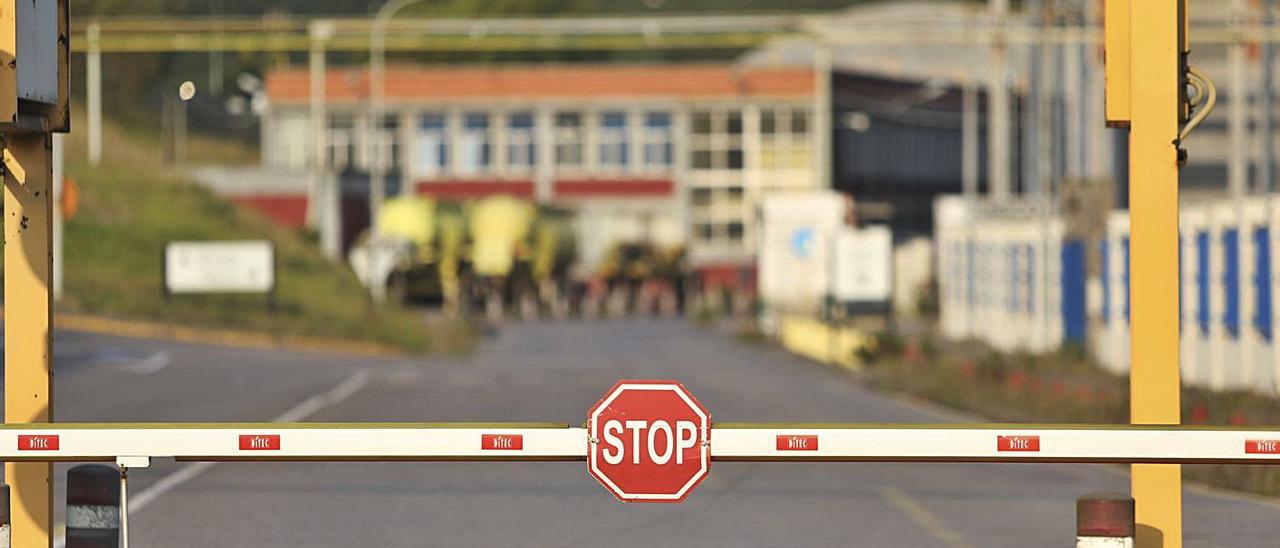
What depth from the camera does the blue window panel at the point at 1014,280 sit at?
51.6m

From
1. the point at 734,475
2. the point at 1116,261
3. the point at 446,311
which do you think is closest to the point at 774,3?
the point at 446,311

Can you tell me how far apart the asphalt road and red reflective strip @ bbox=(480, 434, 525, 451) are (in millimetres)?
4319

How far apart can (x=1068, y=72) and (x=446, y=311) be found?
24.2 m

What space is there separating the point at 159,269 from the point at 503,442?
50925mm

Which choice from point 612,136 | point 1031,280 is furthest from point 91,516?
point 612,136

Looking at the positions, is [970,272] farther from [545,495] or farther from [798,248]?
[545,495]

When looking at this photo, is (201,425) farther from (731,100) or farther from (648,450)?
(731,100)

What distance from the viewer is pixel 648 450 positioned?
1045 cm

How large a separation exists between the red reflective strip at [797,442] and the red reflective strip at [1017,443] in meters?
0.72

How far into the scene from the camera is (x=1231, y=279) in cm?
3397

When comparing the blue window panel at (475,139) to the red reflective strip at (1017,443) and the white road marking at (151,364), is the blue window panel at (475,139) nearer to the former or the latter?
the white road marking at (151,364)

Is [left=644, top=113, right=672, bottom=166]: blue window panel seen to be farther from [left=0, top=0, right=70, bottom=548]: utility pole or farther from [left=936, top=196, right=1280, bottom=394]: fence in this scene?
[left=0, top=0, right=70, bottom=548]: utility pole

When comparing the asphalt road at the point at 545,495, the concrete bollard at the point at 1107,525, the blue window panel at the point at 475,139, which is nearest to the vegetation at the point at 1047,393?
the asphalt road at the point at 545,495

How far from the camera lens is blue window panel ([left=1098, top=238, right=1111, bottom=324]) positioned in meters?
41.9
